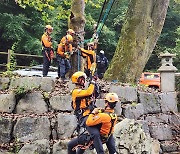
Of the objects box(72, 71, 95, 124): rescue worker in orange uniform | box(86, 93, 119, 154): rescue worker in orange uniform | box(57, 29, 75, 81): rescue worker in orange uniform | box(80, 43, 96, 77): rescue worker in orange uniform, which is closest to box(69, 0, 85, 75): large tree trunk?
box(80, 43, 96, 77): rescue worker in orange uniform

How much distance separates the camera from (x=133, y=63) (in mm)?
11828

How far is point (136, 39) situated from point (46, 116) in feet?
14.8

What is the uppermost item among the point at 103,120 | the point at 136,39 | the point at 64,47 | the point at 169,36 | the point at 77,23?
the point at 169,36

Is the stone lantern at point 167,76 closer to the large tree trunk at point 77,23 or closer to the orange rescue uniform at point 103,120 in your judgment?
the large tree trunk at point 77,23

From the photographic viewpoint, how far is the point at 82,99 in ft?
22.7

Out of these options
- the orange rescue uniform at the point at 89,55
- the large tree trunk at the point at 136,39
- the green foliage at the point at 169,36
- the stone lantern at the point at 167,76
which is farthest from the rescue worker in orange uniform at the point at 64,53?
the green foliage at the point at 169,36

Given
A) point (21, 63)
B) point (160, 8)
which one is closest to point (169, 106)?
point (160, 8)

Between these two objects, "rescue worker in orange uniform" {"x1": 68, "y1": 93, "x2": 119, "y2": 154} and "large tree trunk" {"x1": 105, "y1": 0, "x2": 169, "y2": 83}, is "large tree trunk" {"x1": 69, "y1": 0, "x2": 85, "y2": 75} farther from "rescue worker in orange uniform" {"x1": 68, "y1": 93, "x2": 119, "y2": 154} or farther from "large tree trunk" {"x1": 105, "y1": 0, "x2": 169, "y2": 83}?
"rescue worker in orange uniform" {"x1": 68, "y1": 93, "x2": 119, "y2": 154}

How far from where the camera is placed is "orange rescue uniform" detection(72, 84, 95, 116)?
267 inches

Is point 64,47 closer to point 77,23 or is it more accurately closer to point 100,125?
point 77,23

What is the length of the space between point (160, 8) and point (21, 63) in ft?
32.2

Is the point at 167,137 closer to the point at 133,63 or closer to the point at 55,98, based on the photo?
the point at 133,63

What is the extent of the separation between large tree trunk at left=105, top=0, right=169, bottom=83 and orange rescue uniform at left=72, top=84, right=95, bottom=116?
16.5 ft

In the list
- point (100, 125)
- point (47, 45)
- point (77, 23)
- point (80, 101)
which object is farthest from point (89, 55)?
point (100, 125)
